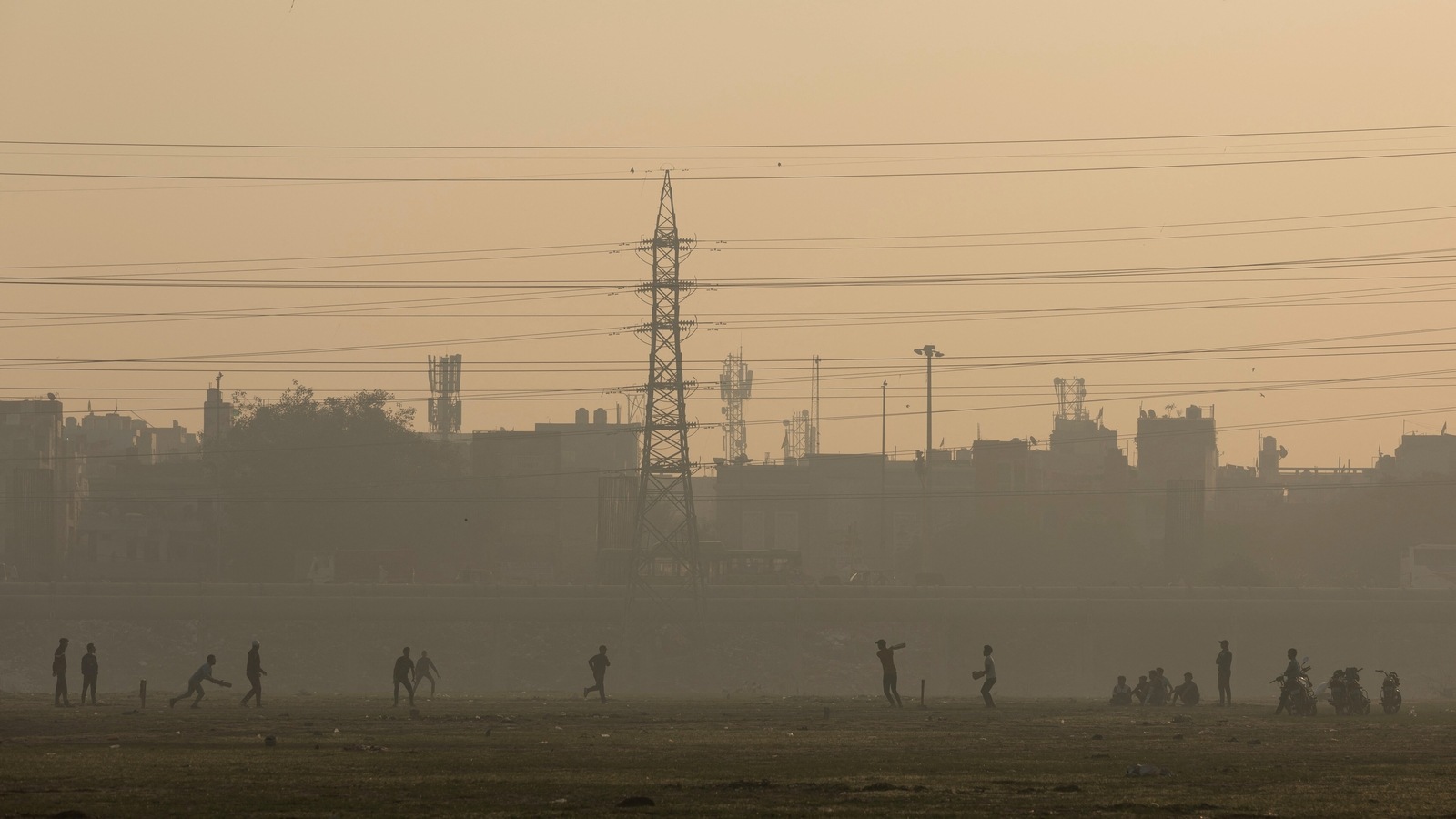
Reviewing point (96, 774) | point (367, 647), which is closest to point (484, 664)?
point (367, 647)

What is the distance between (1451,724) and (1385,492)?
107m

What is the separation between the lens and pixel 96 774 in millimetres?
21156

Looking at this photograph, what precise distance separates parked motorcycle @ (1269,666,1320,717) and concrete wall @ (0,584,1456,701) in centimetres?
5543

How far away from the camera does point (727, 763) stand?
23500mm

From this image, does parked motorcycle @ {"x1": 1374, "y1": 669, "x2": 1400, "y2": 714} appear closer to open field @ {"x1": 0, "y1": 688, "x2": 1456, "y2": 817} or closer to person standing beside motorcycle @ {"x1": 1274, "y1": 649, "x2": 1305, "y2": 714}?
open field @ {"x1": 0, "y1": 688, "x2": 1456, "y2": 817}

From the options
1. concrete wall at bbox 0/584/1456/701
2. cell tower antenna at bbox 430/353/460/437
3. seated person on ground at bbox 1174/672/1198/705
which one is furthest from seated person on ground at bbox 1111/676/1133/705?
cell tower antenna at bbox 430/353/460/437

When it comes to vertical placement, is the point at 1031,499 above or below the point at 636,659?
above

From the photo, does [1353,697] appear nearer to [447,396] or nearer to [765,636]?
[765,636]

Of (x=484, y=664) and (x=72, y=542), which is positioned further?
(x=72, y=542)

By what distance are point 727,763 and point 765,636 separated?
70069 mm

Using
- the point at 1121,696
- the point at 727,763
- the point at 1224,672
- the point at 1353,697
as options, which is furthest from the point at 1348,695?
the point at 727,763

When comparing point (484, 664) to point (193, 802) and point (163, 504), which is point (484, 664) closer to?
point (163, 504)

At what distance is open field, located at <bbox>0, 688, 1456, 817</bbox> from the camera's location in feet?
58.5

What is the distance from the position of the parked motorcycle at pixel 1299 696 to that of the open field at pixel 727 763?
0.93 meters
